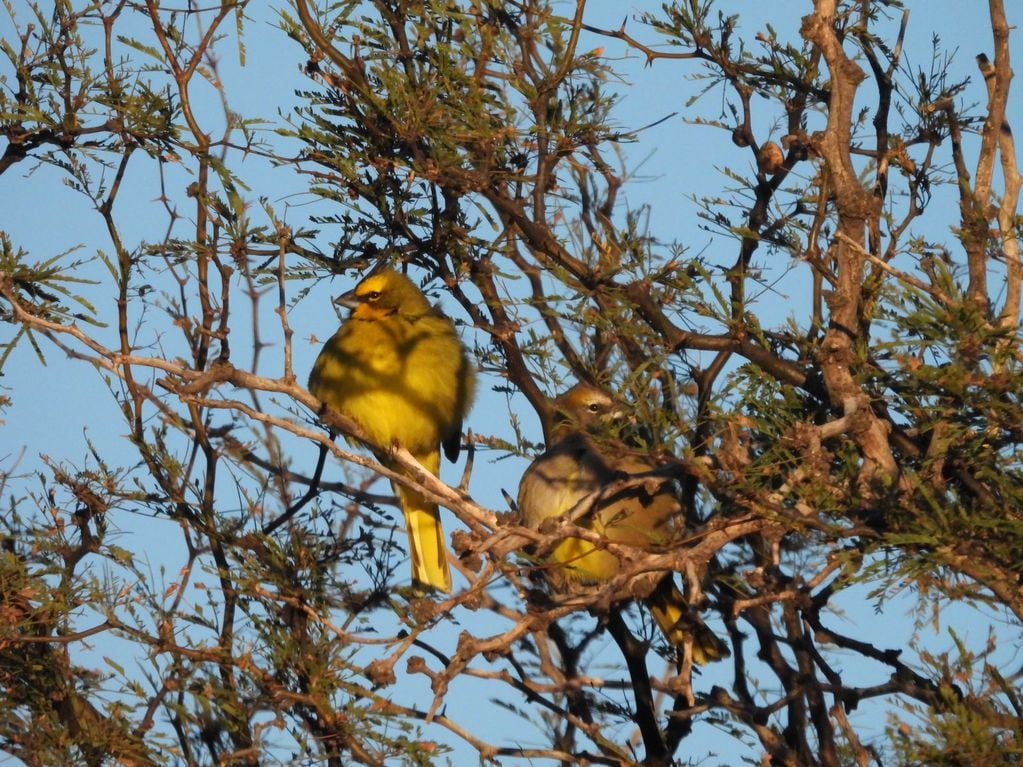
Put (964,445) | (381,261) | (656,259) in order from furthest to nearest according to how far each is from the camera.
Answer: (381,261) → (656,259) → (964,445)

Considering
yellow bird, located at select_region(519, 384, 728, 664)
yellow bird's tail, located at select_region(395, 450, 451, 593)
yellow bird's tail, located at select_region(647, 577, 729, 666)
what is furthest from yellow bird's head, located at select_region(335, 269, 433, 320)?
yellow bird's tail, located at select_region(647, 577, 729, 666)

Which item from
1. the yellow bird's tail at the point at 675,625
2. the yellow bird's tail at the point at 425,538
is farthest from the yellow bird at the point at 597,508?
the yellow bird's tail at the point at 425,538

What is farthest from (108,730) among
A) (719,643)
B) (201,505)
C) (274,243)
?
(719,643)

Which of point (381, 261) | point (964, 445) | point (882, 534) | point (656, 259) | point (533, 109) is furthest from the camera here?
point (381, 261)

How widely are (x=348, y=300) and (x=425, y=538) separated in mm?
1087

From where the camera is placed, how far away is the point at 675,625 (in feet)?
15.1

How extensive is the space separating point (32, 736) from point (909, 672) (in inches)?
104

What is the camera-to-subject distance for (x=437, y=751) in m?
3.83

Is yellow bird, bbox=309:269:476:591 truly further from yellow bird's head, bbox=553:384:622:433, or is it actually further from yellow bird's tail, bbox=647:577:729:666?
yellow bird's tail, bbox=647:577:729:666

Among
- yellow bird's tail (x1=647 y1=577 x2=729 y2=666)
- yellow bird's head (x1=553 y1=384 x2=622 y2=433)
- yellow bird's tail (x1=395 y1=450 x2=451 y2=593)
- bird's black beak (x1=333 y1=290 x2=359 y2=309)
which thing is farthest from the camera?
bird's black beak (x1=333 y1=290 x2=359 y2=309)

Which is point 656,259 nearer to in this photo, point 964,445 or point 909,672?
point 964,445

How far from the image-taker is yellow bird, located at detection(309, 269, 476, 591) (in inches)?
230

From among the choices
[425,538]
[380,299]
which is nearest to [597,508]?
[425,538]

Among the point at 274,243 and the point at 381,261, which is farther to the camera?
the point at 381,261
